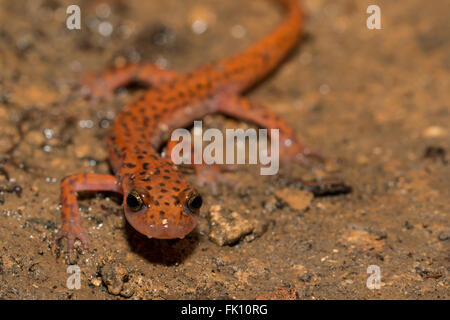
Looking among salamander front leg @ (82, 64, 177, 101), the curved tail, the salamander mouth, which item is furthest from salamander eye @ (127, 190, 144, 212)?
the curved tail

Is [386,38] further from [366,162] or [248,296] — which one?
[248,296]

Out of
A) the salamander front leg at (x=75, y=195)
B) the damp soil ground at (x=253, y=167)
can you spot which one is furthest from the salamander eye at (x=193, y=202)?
the salamander front leg at (x=75, y=195)

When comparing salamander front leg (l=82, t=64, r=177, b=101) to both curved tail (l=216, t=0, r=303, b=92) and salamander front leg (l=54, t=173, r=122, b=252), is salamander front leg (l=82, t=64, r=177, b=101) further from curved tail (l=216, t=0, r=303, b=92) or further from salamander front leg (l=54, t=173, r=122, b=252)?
salamander front leg (l=54, t=173, r=122, b=252)

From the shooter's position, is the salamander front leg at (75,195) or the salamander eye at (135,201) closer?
the salamander eye at (135,201)

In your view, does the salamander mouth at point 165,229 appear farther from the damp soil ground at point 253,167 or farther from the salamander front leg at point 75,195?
the salamander front leg at point 75,195

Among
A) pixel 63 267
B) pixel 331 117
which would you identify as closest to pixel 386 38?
pixel 331 117

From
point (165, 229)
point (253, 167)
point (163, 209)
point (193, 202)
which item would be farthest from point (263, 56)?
point (165, 229)
